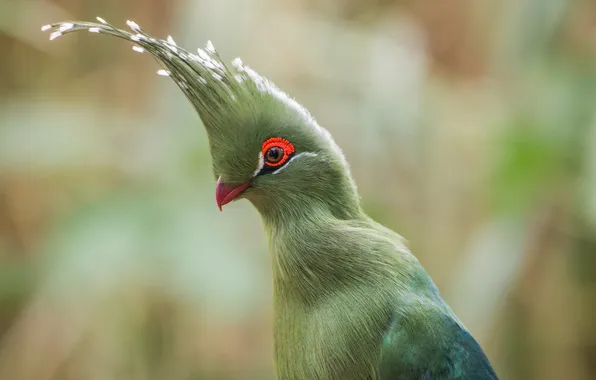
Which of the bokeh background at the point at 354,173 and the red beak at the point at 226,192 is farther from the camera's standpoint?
the bokeh background at the point at 354,173

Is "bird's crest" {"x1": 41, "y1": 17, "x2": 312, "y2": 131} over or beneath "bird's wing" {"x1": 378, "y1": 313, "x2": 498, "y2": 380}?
over

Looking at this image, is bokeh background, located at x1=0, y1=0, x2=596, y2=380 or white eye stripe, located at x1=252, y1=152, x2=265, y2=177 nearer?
white eye stripe, located at x1=252, y1=152, x2=265, y2=177

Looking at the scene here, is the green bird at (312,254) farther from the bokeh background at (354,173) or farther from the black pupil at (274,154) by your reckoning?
the bokeh background at (354,173)

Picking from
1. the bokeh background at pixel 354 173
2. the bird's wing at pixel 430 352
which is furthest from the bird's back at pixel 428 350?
the bokeh background at pixel 354 173

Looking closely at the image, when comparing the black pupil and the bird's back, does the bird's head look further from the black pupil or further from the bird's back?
the bird's back

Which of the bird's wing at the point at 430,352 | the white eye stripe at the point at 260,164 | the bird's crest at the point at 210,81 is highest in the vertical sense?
the bird's crest at the point at 210,81

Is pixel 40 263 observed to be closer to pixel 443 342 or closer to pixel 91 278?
pixel 91 278

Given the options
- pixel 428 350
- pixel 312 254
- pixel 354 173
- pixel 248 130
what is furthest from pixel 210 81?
pixel 354 173

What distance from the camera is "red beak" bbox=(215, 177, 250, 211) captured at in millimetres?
1330

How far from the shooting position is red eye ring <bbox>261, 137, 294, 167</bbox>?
1.33 meters

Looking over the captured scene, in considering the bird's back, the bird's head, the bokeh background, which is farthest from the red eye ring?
the bokeh background

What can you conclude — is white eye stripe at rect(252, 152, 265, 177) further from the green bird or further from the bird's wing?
the bird's wing

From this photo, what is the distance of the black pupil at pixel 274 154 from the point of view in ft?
4.38

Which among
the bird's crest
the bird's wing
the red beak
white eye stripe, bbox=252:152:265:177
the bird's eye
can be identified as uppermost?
the bird's crest
